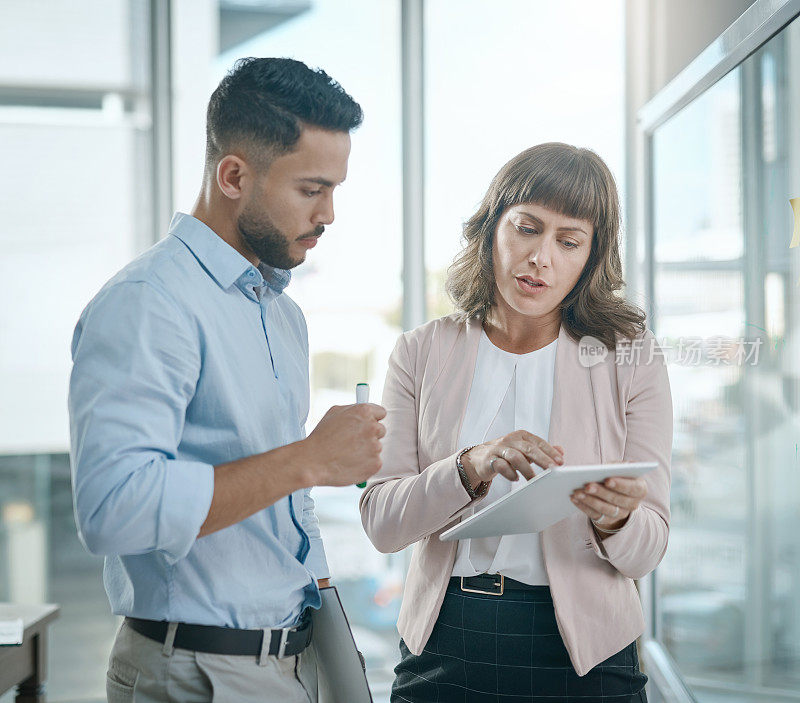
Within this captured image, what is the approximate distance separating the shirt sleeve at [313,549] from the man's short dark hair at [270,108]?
574 millimetres

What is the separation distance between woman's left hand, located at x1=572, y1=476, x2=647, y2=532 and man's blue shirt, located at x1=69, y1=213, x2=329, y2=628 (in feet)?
1.40

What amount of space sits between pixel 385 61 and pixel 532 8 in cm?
60

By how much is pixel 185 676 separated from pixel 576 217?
3.33ft

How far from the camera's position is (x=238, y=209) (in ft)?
3.57

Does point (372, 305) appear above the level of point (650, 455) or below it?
above

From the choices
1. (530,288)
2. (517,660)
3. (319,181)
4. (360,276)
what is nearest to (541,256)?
(530,288)

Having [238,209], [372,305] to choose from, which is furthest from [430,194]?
[238,209]

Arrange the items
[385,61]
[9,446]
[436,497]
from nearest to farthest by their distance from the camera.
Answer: [436,497], [9,446], [385,61]

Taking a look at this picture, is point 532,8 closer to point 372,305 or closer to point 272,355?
point 372,305

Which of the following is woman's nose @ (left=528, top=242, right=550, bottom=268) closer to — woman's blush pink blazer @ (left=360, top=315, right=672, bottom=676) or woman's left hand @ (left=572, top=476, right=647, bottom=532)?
woman's blush pink blazer @ (left=360, top=315, right=672, bottom=676)

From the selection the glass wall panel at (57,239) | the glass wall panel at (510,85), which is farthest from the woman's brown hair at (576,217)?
the glass wall panel at (57,239)

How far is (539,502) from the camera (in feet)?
3.64

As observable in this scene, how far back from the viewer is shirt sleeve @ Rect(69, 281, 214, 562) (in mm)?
842

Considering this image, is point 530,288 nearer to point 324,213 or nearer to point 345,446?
point 324,213
